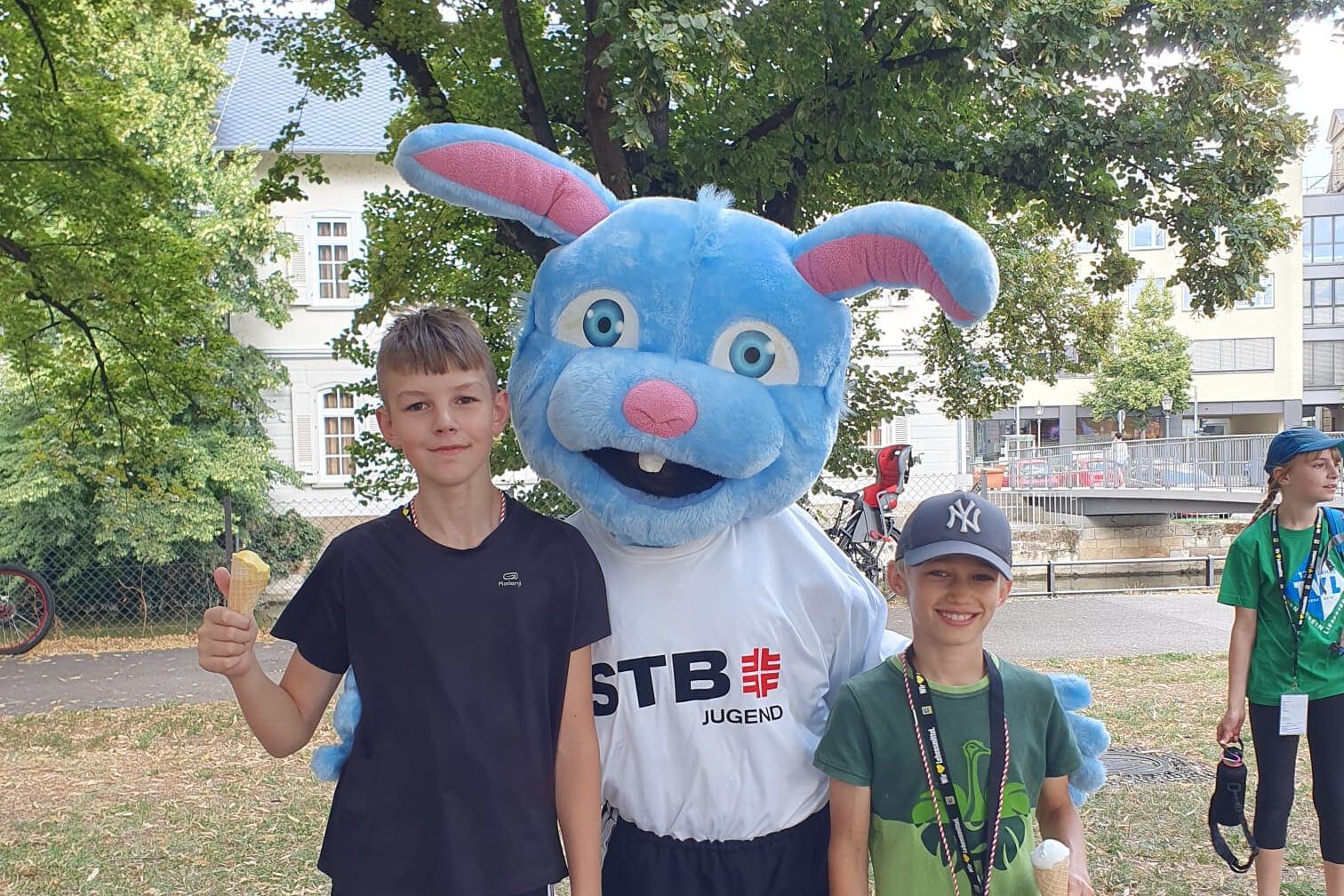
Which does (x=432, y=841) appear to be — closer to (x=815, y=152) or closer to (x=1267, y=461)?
(x=1267, y=461)

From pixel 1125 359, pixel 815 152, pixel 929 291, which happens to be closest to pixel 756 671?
pixel 929 291

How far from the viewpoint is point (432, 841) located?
194 cm

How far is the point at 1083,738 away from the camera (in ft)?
7.73

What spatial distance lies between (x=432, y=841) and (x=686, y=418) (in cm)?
→ 92

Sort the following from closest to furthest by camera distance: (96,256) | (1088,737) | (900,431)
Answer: (1088,737)
(96,256)
(900,431)

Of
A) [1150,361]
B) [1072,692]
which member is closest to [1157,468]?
[1150,361]

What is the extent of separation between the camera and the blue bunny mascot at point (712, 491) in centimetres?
220

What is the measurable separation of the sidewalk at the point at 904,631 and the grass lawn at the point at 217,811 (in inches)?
26.5

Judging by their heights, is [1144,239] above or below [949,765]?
above

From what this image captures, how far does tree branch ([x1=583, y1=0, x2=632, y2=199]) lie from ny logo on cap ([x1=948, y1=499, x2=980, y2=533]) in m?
3.40

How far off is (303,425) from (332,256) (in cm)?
337

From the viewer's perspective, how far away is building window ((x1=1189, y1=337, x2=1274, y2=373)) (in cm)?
4081

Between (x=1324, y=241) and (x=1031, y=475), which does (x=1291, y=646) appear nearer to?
(x=1031, y=475)

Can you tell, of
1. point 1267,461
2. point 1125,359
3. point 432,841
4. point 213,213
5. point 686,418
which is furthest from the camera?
point 1125,359
